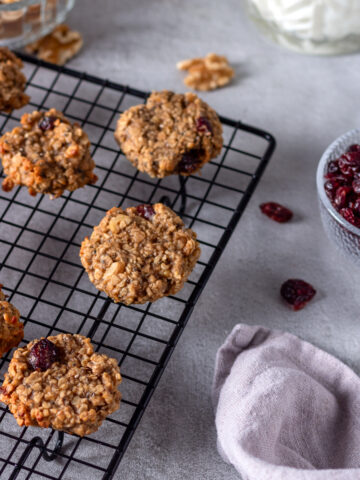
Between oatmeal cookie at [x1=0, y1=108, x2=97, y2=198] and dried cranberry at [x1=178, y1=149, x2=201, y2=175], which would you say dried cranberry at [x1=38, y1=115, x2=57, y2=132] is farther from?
dried cranberry at [x1=178, y1=149, x2=201, y2=175]

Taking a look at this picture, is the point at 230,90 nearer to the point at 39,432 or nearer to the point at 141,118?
the point at 141,118

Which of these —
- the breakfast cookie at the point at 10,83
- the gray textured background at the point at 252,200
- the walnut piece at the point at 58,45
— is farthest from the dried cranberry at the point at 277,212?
the walnut piece at the point at 58,45

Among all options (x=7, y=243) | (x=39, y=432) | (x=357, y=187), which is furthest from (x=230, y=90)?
(x=39, y=432)

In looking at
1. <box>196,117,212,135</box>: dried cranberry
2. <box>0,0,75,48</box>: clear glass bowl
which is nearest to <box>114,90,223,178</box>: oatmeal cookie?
<box>196,117,212,135</box>: dried cranberry

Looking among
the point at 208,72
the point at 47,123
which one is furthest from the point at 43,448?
the point at 208,72

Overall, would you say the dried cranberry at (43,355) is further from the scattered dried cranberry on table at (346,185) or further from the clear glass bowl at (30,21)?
the clear glass bowl at (30,21)

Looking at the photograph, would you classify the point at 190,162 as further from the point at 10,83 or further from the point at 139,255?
the point at 10,83
